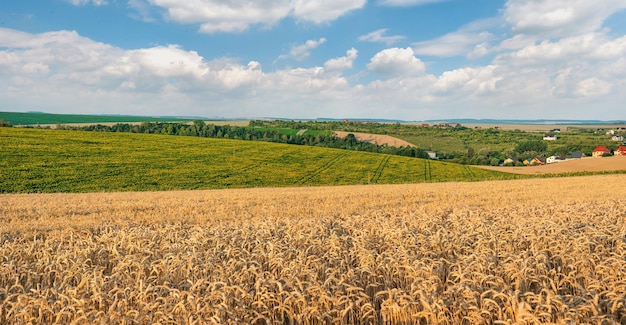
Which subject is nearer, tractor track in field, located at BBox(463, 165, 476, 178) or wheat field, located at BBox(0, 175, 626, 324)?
wheat field, located at BBox(0, 175, 626, 324)

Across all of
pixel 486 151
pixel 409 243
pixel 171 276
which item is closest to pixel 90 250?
pixel 171 276

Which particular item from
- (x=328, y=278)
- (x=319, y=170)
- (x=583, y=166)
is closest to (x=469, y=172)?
(x=583, y=166)

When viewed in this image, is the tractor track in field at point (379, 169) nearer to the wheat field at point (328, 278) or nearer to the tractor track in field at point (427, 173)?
the tractor track in field at point (427, 173)

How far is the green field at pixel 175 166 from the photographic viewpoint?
42.9 metres

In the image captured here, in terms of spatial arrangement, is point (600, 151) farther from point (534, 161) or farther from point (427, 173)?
point (427, 173)

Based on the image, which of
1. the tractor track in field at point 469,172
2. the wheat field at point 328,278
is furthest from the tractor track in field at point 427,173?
the wheat field at point 328,278

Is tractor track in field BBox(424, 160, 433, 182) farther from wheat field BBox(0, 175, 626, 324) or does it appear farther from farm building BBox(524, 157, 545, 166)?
wheat field BBox(0, 175, 626, 324)

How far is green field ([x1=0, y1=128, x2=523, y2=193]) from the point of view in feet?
141

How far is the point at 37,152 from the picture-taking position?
50.9 meters

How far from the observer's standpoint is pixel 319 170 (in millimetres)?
58781

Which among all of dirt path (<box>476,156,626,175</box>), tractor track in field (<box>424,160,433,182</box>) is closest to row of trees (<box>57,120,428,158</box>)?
tractor track in field (<box>424,160,433,182</box>)

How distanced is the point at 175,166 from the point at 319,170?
20.7 m

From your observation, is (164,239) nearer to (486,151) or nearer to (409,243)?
(409,243)

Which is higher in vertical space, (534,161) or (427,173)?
(427,173)
